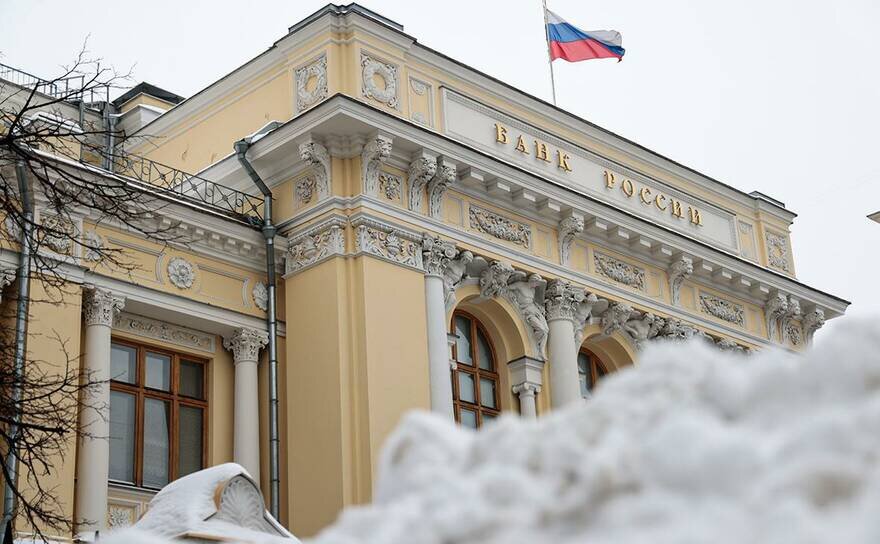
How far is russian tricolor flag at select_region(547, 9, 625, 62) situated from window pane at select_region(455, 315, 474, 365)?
18.9 ft

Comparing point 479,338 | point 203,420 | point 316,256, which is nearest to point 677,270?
point 479,338

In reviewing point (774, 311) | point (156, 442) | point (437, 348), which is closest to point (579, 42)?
point (774, 311)

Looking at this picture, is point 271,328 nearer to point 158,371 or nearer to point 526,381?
point 158,371

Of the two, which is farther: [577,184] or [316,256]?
[577,184]

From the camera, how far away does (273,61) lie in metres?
17.8

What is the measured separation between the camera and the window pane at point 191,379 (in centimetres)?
1620

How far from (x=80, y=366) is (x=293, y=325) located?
9.49 ft

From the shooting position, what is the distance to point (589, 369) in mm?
20141

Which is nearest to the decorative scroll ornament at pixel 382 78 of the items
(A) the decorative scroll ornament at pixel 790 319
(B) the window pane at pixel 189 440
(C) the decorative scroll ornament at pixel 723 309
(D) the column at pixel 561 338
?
(D) the column at pixel 561 338

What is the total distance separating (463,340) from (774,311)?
Answer: 645 centimetres

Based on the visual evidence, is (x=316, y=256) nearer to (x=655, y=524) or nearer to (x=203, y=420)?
(x=203, y=420)

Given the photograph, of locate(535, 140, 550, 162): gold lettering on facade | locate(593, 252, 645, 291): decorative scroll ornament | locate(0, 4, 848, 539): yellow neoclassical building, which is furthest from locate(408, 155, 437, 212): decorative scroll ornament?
locate(593, 252, 645, 291): decorative scroll ornament

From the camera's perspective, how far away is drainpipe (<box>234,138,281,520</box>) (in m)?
15.9

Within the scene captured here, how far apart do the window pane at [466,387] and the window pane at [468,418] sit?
0.17 meters
